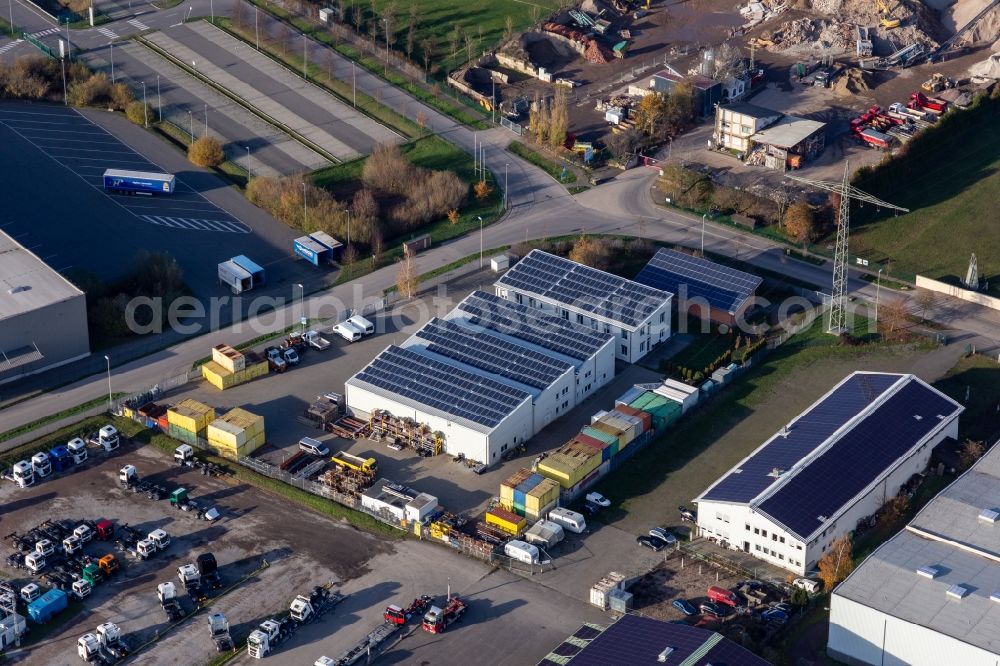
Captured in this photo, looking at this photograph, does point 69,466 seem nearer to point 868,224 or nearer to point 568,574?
point 568,574

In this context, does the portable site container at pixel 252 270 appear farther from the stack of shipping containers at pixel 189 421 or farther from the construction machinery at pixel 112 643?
the construction machinery at pixel 112 643

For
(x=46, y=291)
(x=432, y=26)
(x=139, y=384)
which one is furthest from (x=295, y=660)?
(x=432, y=26)

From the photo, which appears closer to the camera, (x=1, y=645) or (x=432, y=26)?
(x=1, y=645)

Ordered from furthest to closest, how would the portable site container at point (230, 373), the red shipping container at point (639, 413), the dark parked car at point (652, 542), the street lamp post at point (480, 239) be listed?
the street lamp post at point (480, 239)
the portable site container at point (230, 373)
the red shipping container at point (639, 413)
the dark parked car at point (652, 542)

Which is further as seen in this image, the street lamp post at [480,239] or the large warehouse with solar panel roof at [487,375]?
the street lamp post at [480,239]

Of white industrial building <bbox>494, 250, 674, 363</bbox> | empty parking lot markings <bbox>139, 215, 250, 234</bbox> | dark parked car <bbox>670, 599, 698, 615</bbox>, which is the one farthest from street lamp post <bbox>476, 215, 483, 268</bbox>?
dark parked car <bbox>670, 599, 698, 615</bbox>

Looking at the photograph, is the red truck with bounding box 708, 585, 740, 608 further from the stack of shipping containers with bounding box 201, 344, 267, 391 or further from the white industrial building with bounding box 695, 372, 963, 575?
the stack of shipping containers with bounding box 201, 344, 267, 391

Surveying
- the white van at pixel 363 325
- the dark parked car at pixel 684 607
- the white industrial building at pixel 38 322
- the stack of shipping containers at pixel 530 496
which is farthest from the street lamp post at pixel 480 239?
the dark parked car at pixel 684 607
